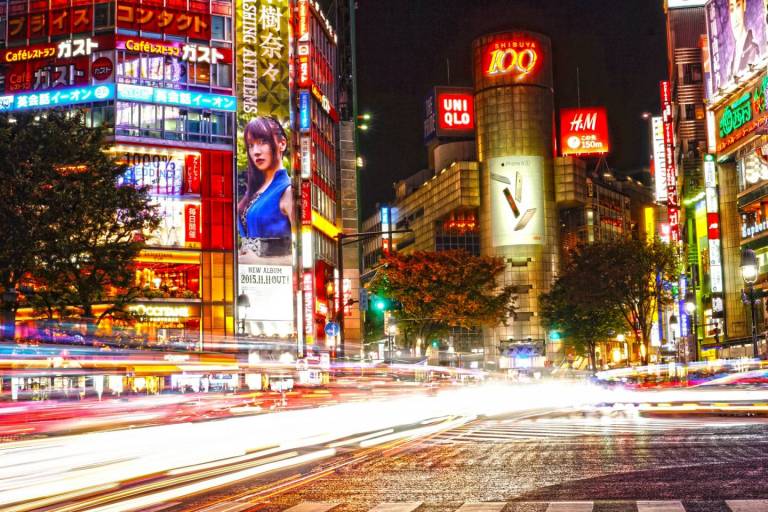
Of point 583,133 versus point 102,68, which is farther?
point 583,133

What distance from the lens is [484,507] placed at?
12.2 meters

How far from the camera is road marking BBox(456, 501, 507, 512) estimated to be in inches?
471

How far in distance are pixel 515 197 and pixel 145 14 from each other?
257 feet

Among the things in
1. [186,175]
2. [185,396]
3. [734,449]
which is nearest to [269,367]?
[185,396]

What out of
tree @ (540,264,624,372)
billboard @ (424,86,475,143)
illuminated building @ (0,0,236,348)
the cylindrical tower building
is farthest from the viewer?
billboard @ (424,86,475,143)

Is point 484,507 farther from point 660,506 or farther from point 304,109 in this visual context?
point 304,109

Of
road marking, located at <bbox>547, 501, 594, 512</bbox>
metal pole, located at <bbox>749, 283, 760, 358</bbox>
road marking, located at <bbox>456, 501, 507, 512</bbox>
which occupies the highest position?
metal pole, located at <bbox>749, 283, 760, 358</bbox>

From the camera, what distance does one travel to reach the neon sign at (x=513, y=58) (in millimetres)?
136000

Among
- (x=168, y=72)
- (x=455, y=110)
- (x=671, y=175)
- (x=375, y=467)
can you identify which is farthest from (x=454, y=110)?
(x=375, y=467)

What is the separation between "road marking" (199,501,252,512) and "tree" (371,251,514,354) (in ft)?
172

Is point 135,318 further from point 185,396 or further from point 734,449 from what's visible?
point 734,449

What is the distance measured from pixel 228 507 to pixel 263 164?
55.9 meters

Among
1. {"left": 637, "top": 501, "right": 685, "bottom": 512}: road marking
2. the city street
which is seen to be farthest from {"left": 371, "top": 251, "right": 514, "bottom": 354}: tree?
{"left": 637, "top": 501, "right": 685, "bottom": 512}: road marking

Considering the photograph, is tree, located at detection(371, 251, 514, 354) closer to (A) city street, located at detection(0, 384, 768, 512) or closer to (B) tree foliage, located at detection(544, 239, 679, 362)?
(B) tree foliage, located at detection(544, 239, 679, 362)
